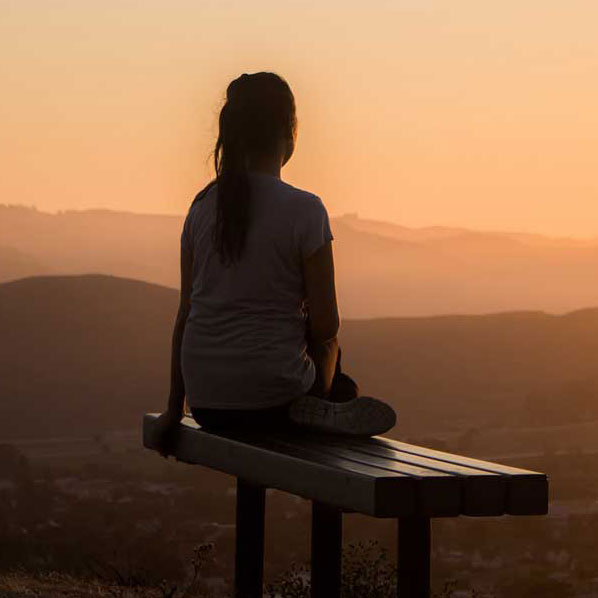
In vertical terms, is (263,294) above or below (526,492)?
above

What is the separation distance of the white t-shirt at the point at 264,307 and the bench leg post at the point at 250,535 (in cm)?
88

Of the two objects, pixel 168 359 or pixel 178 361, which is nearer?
pixel 178 361

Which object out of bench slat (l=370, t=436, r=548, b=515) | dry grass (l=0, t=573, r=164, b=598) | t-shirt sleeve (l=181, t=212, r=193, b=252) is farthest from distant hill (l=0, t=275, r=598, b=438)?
bench slat (l=370, t=436, r=548, b=515)

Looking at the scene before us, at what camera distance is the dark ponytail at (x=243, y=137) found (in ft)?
16.5

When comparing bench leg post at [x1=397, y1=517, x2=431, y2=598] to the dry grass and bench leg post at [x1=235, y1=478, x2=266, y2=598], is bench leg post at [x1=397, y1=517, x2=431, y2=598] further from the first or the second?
the dry grass

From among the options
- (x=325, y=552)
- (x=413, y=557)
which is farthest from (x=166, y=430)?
(x=413, y=557)

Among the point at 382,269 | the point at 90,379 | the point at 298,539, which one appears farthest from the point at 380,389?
the point at 382,269

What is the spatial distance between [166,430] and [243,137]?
1.33 metres

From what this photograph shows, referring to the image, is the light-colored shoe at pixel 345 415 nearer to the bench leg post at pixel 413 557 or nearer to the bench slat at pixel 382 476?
the bench slat at pixel 382 476

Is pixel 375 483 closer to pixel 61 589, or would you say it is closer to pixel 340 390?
pixel 340 390

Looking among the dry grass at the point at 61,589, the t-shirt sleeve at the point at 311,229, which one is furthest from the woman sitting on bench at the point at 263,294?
the dry grass at the point at 61,589

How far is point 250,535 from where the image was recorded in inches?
231

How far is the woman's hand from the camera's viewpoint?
558 centimetres

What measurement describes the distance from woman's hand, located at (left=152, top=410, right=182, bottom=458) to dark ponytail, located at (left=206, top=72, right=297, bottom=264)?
88 cm
